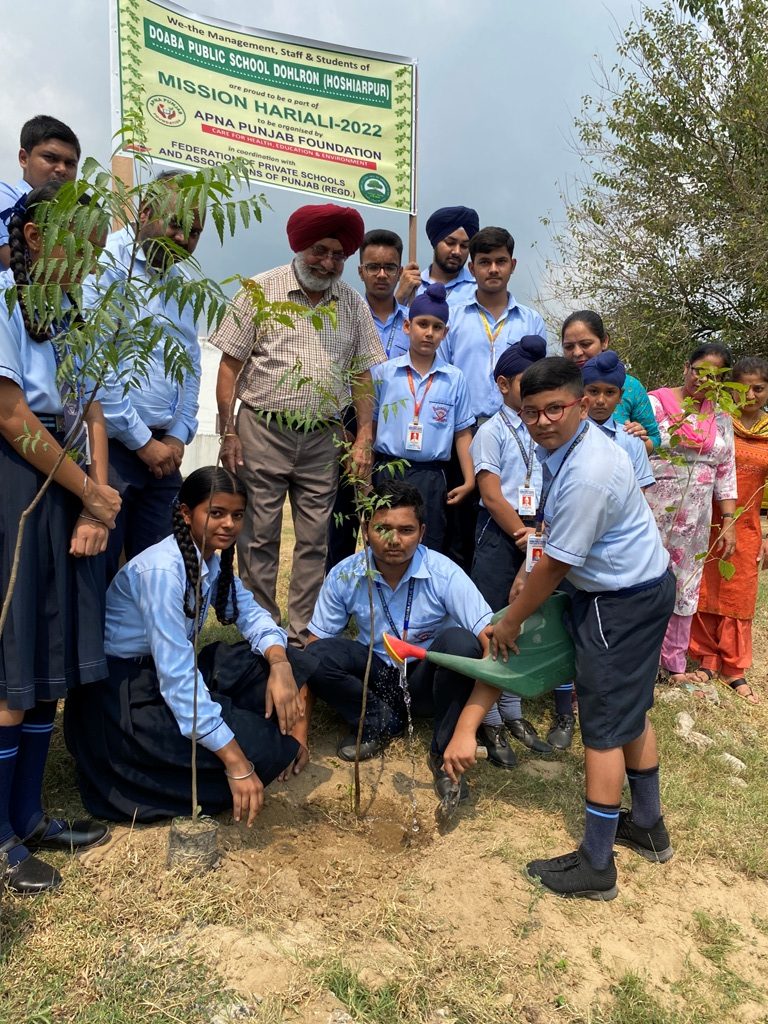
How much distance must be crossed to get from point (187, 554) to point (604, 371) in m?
2.33

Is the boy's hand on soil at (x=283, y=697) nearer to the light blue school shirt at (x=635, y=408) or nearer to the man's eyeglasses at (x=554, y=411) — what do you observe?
the man's eyeglasses at (x=554, y=411)

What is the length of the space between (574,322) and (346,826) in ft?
9.37

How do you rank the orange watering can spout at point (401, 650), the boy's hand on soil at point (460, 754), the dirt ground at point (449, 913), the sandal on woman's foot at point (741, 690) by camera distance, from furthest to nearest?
the sandal on woman's foot at point (741, 690)
the orange watering can spout at point (401, 650)
the boy's hand on soil at point (460, 754)
the dirt ground at point (449, 913)

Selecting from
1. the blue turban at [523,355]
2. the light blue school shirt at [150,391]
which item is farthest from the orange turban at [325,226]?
the blue turban at [523,355]

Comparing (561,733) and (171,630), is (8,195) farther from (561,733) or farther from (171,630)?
(561,733)

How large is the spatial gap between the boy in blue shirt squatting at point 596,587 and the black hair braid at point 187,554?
3.85 feet

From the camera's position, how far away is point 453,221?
4.83 meters

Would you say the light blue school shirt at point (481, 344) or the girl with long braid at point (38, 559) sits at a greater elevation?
the light blue school shirt at point (481, 344)

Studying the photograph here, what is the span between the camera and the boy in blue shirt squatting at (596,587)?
2.56 m

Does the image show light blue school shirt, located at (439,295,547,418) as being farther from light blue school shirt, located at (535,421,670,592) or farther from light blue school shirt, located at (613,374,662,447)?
light blue school shirt, located at (535,421,670,592)

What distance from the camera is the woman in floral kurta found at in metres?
4.62

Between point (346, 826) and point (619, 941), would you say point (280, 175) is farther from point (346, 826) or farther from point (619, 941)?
point (619, 941)

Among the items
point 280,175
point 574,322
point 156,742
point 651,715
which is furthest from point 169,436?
point 651,715

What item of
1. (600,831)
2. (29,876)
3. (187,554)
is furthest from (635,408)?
(29,876)
